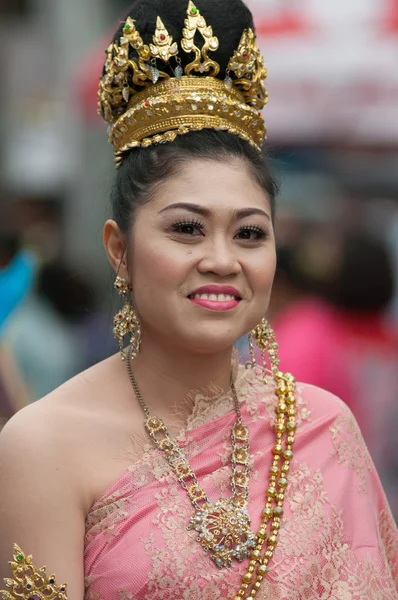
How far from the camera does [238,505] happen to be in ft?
9.14

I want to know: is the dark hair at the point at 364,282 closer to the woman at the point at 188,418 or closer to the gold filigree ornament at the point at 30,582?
the woman at the point at 188,418

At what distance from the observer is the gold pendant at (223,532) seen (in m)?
2.68

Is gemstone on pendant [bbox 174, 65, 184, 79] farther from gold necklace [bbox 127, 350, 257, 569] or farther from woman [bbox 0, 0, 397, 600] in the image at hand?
gold necklace [bbox 127, 350, 257, 569]

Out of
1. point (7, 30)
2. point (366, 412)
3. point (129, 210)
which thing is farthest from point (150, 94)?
point (7, 30)

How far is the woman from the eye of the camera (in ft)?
8.68

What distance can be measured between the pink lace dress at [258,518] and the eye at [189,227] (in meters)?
0.46

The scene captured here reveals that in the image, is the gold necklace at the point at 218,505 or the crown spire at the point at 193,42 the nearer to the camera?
the gold necklace at the point at 218,505

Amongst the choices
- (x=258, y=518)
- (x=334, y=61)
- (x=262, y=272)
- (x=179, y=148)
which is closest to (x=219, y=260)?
(x=262, y=272)

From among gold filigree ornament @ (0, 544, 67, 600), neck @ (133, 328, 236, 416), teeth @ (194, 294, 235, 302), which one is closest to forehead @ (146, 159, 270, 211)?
teeth @ (194, 294, 235, 302)

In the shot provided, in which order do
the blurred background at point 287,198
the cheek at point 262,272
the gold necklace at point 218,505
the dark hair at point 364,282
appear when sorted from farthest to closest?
the dark hair at point 364,282
the blurred background at point 287,198
the cheek at point 262,272
the gold necklace at point 218,505

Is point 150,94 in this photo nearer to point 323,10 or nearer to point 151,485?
point 151,485

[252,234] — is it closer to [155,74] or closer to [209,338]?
[209,338]

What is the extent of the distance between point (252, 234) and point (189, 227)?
18 cm

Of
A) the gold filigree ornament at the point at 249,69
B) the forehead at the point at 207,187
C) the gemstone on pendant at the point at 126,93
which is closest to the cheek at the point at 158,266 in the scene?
the forehead at the point at 207,187
